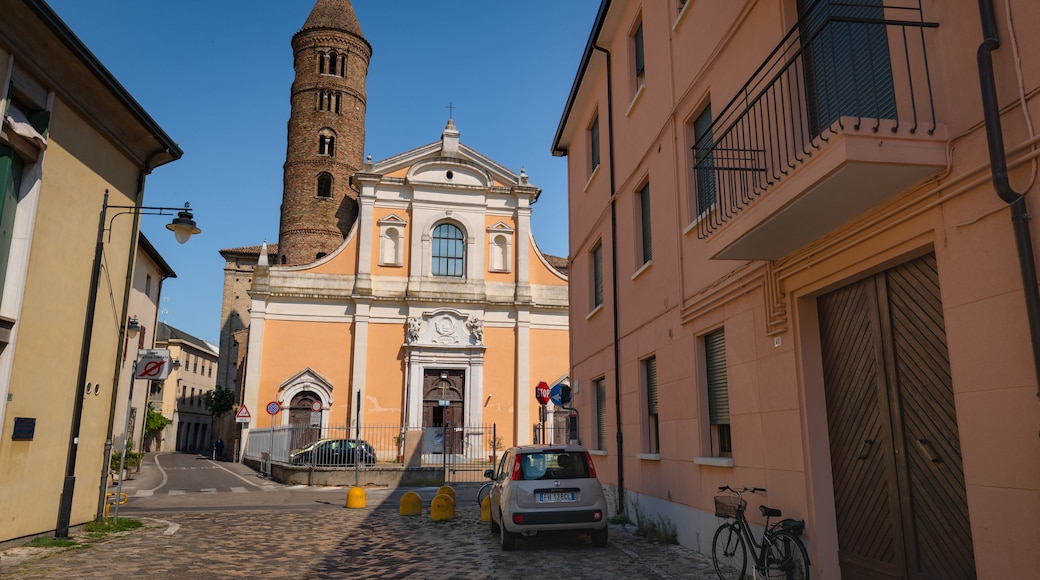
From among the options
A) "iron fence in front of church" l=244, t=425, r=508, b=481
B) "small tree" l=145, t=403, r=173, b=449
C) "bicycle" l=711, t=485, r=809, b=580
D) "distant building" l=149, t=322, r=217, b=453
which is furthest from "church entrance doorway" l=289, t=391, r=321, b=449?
"distant building" l=149, t=322, r=217, b=453

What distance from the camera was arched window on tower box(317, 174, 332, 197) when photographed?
3972 centimetres

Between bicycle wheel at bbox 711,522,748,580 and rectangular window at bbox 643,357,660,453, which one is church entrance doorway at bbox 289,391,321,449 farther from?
bicycle wheel at bbox 711,522,748,580

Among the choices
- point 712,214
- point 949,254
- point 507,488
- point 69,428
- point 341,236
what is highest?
point 341,236

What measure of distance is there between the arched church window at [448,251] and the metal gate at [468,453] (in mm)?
7814

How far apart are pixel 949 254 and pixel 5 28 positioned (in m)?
10.4

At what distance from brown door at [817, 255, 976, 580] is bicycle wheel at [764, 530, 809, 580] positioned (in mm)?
378

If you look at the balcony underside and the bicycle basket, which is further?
the bicycle basket

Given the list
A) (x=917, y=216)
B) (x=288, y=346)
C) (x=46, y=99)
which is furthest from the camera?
(x=288, y=346)

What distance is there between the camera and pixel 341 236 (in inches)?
1550

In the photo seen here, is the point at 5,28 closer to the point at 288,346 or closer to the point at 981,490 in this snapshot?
the point at 981,490

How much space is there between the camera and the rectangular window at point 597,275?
619 inches

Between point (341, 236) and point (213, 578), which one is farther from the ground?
point (341, 236)

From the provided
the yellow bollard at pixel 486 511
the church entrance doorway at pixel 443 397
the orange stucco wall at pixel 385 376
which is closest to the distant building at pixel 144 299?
the orange stucco wall at pixel 385 376

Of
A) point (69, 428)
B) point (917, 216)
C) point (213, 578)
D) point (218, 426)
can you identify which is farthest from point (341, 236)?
point (917, 216)
